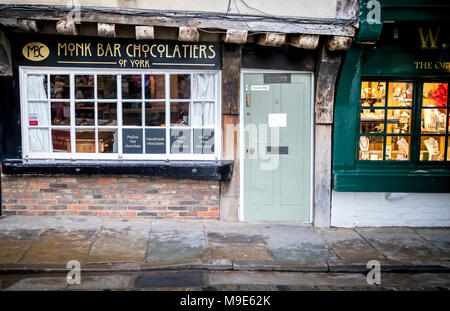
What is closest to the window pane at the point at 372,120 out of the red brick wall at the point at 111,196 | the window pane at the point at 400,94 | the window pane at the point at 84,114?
the window pane at the point at 400,94

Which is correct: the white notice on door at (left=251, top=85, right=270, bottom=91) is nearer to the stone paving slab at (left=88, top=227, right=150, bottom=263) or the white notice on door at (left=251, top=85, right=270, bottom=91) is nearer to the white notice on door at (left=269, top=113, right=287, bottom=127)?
the white notice on door at (left=269, top=113, right=287, bottom=127)

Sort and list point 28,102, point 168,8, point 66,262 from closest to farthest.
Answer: point 66,262 → point 168,8 → point 28,102

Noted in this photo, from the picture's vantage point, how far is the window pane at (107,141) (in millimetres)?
7590

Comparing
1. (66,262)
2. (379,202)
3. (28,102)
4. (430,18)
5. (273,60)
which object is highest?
(430,18)

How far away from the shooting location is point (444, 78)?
770 centimetres

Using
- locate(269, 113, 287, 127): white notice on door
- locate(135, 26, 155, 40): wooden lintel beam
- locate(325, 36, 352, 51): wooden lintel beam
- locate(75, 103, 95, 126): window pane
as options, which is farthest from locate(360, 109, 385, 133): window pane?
locate(75, 103, 95, 126): window pane

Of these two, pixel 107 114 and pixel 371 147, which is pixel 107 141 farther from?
pixel 371 147

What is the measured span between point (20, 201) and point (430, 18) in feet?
23.1

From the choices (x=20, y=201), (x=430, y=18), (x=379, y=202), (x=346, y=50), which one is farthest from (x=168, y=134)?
(x=430, y=18)

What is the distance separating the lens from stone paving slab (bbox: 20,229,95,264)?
591 centimetres

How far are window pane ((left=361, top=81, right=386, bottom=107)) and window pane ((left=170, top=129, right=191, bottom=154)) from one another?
2.97 m

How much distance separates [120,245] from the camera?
646cm

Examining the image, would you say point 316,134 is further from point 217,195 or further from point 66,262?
point 66,262

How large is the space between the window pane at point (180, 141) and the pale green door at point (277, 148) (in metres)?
0.96
